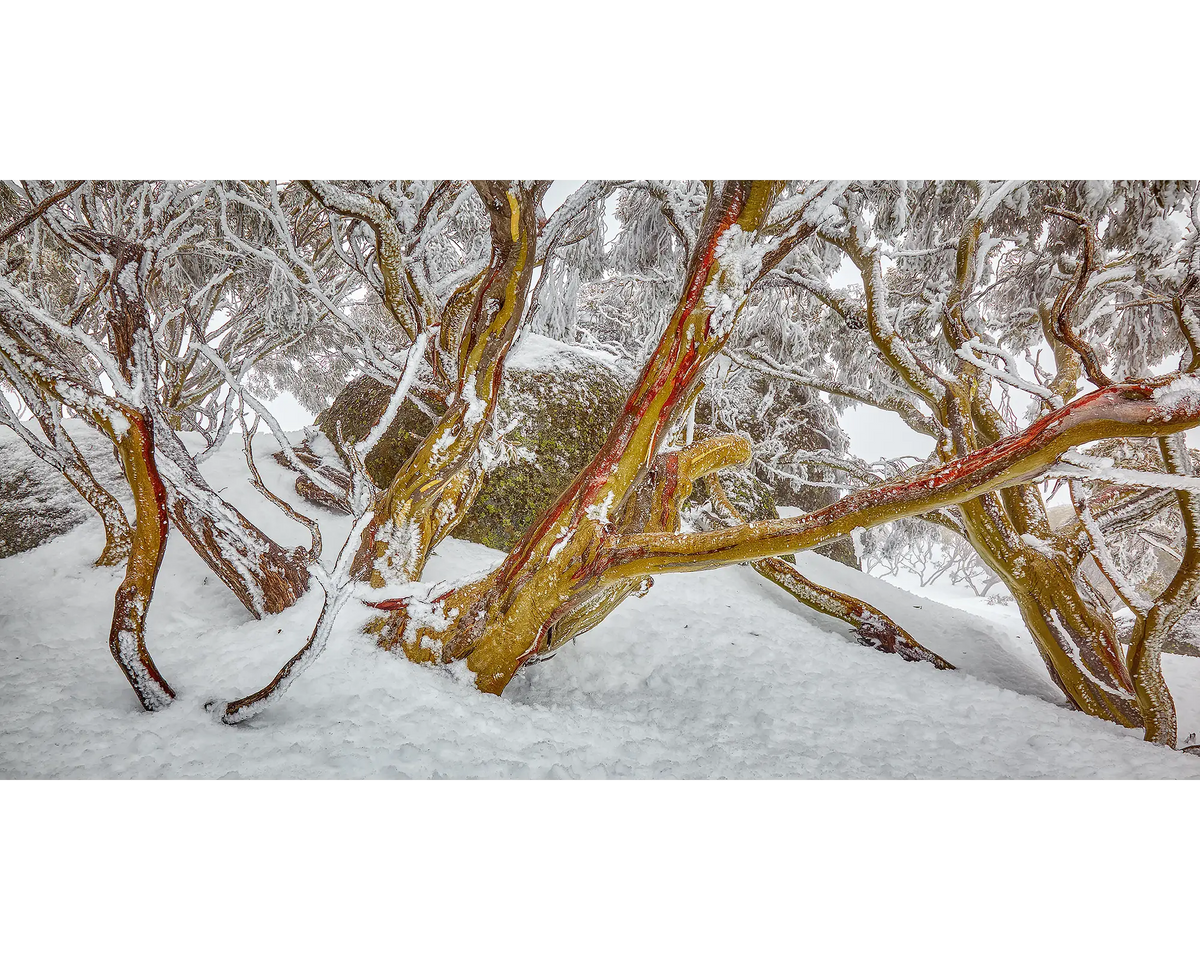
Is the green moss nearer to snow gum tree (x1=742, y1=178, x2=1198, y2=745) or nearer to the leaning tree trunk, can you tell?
the leaning tree trunk

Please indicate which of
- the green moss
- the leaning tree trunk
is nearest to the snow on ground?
the leaning tree trunk

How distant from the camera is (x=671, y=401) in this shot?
220 cm

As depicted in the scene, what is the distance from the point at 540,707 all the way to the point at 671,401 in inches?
59.6

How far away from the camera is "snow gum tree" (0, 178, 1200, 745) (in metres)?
1.83

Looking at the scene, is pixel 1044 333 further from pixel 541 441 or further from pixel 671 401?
pixel 541 441

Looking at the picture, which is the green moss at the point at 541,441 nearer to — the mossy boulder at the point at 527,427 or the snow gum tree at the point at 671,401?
the mossy boulder at the point at 527,427

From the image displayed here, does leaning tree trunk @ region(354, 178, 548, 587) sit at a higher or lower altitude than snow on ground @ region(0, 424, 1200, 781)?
higher

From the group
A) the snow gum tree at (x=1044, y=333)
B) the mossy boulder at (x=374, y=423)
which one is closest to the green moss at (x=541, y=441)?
the mossy boulder at (x=374, y=423)

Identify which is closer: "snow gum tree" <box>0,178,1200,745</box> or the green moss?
"snow gum tree" <box>0,178,1200,745</box>

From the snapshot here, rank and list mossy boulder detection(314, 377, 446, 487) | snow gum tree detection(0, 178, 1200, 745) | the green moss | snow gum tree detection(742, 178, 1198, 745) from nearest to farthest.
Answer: snow gum tree detection(0, 178, 1200, 745), snow gum tree detection(742, 178, 1198, 745), the green moss, mossy boulder detection(314, 377, 446, 487)

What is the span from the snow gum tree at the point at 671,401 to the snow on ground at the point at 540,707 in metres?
0.20

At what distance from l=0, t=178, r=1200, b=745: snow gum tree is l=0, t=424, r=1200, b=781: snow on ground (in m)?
0.20

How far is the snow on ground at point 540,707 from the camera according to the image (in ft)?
4.88
